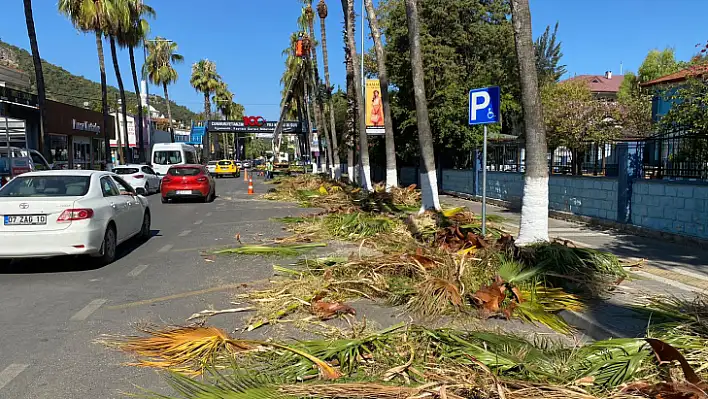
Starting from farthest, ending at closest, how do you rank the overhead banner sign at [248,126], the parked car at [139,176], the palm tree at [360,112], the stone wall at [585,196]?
the overhead banner sign at [248,126] < the parked car at [139,176] < the palm tree at [360,112] < the stone wall at [585,196]

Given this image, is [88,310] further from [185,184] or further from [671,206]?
[185,184]

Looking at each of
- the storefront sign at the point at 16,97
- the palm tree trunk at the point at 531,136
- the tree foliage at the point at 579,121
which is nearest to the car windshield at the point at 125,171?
the storefront sign at the point at 16,97

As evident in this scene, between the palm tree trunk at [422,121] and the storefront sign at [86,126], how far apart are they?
93.6 ft

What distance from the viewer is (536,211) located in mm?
8258

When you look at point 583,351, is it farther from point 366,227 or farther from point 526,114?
point 366,227

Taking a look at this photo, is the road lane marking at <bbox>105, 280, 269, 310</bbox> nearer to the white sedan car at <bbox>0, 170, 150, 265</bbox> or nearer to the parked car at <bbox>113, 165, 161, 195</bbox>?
the white sedan car at <bbox>0, 170, 150, 265</bbox>

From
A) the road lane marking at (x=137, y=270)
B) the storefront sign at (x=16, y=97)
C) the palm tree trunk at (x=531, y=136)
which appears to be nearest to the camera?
Answer: the palm tree trunk at (x=531, y=136)

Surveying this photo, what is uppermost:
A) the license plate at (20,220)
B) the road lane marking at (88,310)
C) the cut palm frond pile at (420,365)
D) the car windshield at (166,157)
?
the car windshield at (166,157)

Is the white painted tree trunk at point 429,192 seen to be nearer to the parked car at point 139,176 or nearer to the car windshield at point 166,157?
the parked car at point 139,176

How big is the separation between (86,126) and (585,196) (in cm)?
3409

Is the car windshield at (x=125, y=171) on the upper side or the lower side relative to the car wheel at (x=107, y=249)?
upper

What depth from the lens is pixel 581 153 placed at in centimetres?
1608

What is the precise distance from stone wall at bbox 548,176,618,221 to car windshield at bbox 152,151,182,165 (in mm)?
24208

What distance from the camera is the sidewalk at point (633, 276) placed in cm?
541
